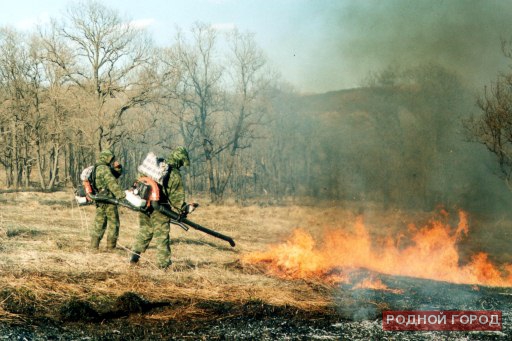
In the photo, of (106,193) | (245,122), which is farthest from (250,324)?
(245,122)

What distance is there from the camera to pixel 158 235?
316 inches

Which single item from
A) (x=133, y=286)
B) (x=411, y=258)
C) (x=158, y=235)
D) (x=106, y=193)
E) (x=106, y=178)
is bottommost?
(x=411, y=258)

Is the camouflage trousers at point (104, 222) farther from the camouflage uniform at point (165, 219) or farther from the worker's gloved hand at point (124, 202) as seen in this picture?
the camouflage uniform at point (165, 219)

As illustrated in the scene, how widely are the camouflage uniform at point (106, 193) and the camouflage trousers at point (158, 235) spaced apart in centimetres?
92

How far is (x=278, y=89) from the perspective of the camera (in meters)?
32.0

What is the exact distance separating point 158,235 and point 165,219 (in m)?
0.29

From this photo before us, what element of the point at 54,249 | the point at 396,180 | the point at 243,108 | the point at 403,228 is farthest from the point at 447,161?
the point at 54,249

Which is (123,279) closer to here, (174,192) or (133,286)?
(133,286)

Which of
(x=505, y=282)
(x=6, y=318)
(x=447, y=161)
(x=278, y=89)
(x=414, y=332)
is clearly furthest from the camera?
(x=278, y=89)

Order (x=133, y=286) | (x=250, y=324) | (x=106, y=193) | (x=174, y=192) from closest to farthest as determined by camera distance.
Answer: (x=250, y=324) < (x=133, y=286) < (x=174, y=192) < (x=106, y=193)

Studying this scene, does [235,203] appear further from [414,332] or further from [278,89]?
[414,332]

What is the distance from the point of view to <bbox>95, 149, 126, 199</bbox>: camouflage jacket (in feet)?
29.4

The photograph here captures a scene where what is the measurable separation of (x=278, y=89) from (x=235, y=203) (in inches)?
327

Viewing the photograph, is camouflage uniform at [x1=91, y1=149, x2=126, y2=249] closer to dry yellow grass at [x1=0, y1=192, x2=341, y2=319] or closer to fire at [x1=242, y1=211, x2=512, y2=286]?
dry yellow grass at [x1=0, y1=192, x2=341, y2=319]
